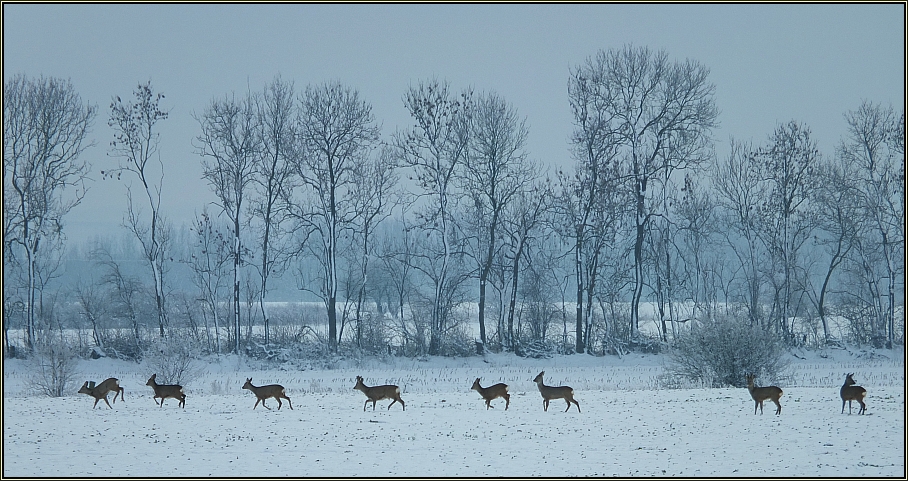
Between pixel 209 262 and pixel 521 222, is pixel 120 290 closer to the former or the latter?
pixel 209 262

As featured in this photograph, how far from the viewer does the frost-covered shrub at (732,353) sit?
73.6 ft

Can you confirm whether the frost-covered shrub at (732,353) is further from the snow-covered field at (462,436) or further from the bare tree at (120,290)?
the bare tree at (120,290)

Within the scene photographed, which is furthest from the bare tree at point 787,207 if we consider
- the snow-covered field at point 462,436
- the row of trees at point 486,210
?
the snow-covered field at point 462,436

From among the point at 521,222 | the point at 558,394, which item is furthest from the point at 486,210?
the point at 558,394

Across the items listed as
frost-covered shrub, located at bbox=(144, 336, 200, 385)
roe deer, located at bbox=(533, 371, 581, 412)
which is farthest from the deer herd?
frost-covered shrub, located at bbox=(144, 336, 200, 385)

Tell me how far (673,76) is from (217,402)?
28.1 meters

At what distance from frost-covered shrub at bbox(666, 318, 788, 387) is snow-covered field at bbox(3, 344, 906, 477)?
327 centimetres

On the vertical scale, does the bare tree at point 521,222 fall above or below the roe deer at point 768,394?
above

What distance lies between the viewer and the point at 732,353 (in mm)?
22547

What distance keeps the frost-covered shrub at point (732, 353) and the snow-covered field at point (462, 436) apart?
327 centimetres

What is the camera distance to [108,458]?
12180mm

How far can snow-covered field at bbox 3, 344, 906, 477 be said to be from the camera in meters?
11.5

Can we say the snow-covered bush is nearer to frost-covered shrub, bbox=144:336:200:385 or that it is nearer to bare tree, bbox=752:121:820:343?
frost-covered shrub, bbox=144:336:200:385

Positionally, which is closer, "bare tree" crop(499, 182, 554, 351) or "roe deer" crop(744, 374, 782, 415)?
"roe deer" crop(744, 374, 782, 415)
